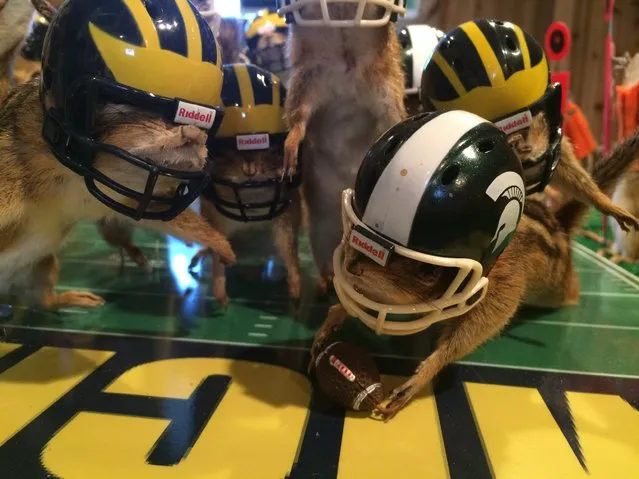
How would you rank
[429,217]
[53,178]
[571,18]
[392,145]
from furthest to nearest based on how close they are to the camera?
[571,18]
[53,178]
[392,145]
[429,217]

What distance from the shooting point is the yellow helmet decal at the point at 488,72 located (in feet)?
6.11

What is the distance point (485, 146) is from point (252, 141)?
1047mm

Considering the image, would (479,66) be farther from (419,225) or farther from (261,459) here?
(261,459)

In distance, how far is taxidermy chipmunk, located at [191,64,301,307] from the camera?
2172 millimetres

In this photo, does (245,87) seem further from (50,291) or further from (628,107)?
(628,107)

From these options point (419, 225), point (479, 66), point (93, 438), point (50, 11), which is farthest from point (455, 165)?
point (50, 11)

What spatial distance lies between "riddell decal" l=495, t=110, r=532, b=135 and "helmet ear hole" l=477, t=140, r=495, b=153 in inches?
20.6

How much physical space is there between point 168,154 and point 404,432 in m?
1.02

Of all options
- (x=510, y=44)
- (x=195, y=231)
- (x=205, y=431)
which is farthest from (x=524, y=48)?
(x=205, y=431)

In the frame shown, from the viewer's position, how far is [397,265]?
4.69ft

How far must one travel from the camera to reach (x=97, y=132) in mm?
1545

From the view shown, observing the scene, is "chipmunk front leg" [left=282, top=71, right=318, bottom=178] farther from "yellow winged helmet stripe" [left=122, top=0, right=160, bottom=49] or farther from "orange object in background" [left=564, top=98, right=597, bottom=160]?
"orange object in background" [left=564, top=98, right=597, bottom=160]

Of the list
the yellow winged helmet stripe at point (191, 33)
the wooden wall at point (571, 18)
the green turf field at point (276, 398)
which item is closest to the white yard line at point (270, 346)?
the green turf field at point (276, 398)

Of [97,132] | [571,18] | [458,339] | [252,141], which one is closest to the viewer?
[97,132]
